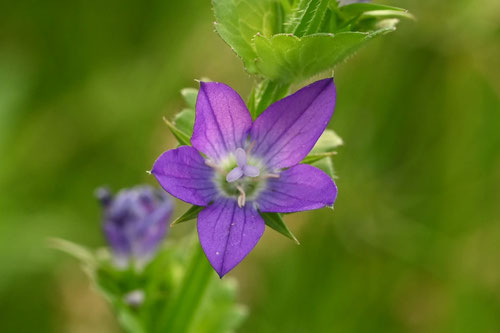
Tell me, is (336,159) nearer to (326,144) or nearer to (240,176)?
(326,144)

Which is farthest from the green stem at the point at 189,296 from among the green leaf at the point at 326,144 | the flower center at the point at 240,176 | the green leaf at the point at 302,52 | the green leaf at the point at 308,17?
the green leaf at the point at 308,17

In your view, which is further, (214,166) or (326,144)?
(326,144)

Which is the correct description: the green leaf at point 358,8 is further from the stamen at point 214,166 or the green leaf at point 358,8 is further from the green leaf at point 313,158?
the stamen at point 214,166

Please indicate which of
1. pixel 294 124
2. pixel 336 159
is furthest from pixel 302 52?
pixel 336 159

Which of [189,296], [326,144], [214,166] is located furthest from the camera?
[189,296]

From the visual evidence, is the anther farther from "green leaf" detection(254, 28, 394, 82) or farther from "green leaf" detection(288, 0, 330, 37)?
"green leaf" detection(288, 0, 330, 37)
